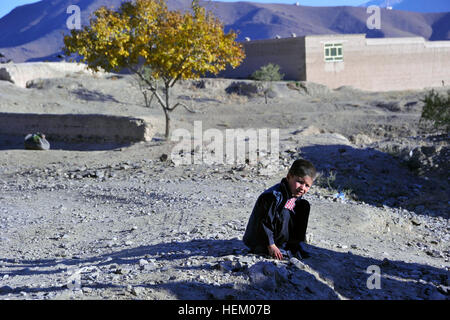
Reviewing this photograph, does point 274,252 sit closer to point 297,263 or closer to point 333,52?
point 297,263

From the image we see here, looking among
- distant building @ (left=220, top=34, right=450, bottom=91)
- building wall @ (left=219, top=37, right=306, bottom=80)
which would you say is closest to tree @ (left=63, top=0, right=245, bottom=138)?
building wall @ (left=219, top=37, right=306, bottom=80)

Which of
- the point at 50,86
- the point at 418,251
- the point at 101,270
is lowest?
the point at 418,251

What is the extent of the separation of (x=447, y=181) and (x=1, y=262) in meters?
7.77

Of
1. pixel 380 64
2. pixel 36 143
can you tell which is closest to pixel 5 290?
pixel 36 143

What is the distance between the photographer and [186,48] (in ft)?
37.8

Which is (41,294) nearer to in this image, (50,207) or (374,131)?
(50,207)

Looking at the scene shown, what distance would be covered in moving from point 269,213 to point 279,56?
88.7 ft

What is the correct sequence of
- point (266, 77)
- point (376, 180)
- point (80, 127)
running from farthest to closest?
1. point (266, 77)
2. point (80, 127)
3. point (376, 180)

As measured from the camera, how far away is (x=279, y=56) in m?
29.6

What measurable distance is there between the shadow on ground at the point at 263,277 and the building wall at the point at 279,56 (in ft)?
83.1

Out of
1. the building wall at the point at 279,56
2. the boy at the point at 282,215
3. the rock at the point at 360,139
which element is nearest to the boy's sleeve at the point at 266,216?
the boy at the point at 282,215

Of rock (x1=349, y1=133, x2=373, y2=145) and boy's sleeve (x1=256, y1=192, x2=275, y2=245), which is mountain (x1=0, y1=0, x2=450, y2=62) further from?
boy's sleeve (x1=256, y1=192, x2=275, y2=245)

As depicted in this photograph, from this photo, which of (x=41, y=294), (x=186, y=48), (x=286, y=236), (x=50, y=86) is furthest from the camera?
(x=50, y=86)

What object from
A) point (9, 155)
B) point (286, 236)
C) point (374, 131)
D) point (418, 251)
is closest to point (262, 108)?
point (374, 131)
